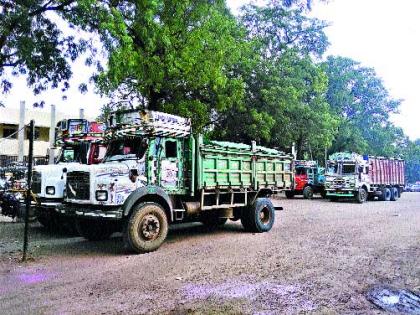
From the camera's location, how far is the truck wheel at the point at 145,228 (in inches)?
305

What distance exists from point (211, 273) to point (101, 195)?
2789mm

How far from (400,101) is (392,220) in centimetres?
2988

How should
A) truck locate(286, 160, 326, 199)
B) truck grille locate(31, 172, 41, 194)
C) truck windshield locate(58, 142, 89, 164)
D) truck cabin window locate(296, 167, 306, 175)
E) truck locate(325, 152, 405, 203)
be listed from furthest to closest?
truck cabin window locate(296, 167, 306, 175)
truck locate(286, 160, 326, 199)
truck locate(325, 152, 405, 203)
truck windshield locate(58, 142, 89, 164)
truck grille locate(31, 172, 41, 194)

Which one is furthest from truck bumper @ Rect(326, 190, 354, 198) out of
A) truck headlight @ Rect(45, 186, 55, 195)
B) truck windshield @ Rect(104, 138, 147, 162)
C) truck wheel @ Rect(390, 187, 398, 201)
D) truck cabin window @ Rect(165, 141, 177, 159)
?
truck headlight @ Rect(45, 186, 55, 195)

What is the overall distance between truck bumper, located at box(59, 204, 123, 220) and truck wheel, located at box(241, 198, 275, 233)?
432cm

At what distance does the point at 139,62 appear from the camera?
41.6 feet

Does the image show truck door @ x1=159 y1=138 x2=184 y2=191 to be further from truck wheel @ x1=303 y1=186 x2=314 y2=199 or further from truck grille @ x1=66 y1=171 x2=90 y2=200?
truck wheel @ x1=303 y1=186 x2=314 y2=199

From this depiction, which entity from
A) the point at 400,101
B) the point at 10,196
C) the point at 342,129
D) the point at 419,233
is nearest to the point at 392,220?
the point at 419,233

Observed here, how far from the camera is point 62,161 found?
11375 millimetres

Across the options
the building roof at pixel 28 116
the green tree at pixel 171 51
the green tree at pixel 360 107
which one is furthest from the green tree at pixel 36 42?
the green tree at pixel 360 107

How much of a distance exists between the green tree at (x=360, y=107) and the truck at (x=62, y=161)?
2959 cm

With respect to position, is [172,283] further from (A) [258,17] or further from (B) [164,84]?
(A) [258,17]

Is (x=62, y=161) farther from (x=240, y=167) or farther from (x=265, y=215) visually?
(x=265, y=215)

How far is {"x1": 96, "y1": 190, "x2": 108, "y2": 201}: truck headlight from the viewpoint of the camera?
25.3 feet
